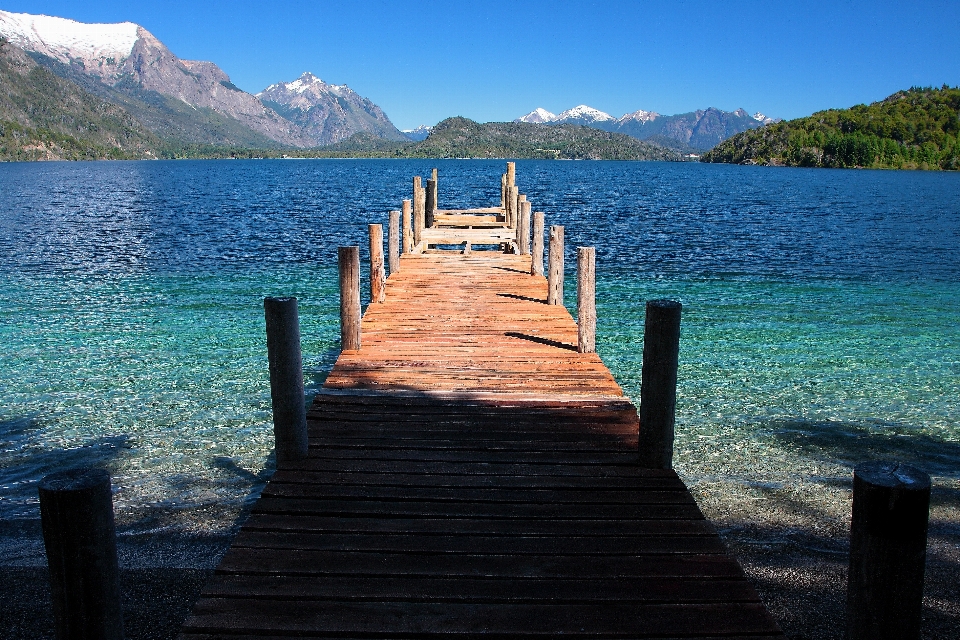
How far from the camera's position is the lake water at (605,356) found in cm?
805

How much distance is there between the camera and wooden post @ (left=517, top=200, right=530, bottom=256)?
17.0 metres

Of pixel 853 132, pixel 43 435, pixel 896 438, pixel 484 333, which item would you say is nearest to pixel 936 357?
pixel 896 438

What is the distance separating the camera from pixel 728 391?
1086 cm

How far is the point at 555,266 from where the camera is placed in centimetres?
1095

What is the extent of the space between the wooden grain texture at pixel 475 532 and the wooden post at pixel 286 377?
0.18 metres

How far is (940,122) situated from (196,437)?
632 ft

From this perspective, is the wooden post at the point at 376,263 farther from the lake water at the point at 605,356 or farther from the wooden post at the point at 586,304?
the wooden post at the point at 586,304

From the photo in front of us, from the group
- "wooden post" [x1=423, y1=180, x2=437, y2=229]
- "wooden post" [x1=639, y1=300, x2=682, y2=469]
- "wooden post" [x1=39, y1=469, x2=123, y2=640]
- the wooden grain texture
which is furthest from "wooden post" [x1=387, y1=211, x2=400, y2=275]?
"wooden post" [x1=39, y1=469, x2=123, y2=640]

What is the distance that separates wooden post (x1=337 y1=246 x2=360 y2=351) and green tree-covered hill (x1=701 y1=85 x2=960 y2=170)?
17148 cm

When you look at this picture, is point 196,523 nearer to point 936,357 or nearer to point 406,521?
→ point 406,521

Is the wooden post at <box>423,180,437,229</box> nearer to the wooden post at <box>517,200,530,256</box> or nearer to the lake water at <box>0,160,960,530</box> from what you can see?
the lake water at <box>0,160,960,530</box>

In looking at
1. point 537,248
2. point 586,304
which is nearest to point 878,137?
point 537,248

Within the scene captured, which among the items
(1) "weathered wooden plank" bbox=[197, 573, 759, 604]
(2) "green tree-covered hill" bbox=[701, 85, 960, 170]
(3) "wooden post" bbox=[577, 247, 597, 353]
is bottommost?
(1) "weathered wooden plank" bbox=[197, 573, 759, 604]

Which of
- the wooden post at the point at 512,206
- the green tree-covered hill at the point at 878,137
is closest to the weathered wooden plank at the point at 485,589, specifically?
the wooden post at the point at 512,206
